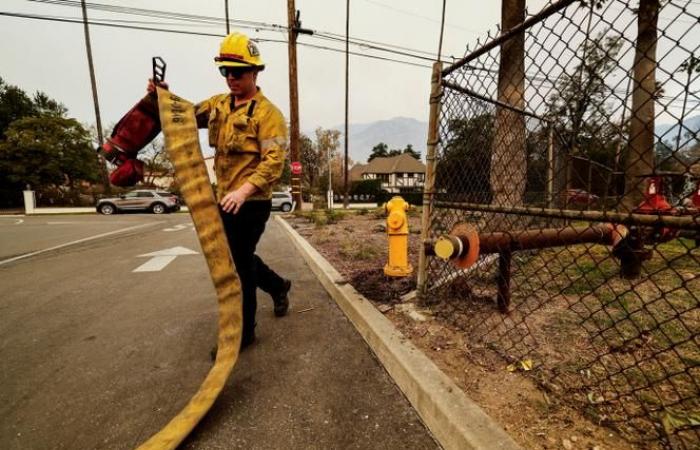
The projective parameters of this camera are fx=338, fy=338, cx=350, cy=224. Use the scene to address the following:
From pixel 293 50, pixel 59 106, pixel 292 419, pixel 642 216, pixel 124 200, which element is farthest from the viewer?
pixel 59 106

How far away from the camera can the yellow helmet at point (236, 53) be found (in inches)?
A: 84.8

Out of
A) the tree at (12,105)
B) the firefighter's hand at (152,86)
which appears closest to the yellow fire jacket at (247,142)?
the firefighter's hand at (152,86)

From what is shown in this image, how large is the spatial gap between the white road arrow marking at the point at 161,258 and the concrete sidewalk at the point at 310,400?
3.07 meters

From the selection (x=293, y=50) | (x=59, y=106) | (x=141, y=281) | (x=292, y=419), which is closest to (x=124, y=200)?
(x=293, y=50)

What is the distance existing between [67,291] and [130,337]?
6.19 ft

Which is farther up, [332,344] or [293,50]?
[293,50]

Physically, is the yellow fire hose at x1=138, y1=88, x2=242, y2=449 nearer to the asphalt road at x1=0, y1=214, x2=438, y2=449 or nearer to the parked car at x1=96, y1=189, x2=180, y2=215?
the asphalt road at x1=0, y1=214, x2=438, y2=449

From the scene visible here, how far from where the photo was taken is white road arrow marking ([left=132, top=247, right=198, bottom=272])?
16.1 ft

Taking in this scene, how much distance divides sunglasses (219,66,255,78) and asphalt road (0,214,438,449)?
189cm

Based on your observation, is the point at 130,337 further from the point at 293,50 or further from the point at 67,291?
the point at 293,50

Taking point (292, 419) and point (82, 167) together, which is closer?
point (292, 419)

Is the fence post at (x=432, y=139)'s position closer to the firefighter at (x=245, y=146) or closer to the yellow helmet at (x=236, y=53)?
the firefighter at (x=245, y=146)

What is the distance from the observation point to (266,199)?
2.35 metres

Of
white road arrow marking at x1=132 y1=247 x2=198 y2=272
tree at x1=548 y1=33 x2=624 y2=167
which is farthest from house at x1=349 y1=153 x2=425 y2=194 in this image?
tree at x1=548 y1=33 x2=624 y2=167
